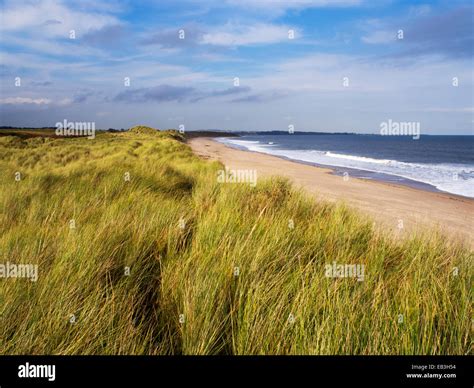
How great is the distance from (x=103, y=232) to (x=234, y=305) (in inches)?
67.4

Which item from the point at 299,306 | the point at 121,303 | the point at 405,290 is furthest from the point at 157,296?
the point at 405,290

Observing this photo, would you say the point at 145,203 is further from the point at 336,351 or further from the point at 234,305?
the point at 336,351

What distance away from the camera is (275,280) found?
105 inches

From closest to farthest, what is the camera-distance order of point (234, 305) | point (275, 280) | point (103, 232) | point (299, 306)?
point (299, 306)
point (234, 305)
point (275, 280)
point (103, 232)

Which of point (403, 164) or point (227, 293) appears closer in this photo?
point (227, 293)
